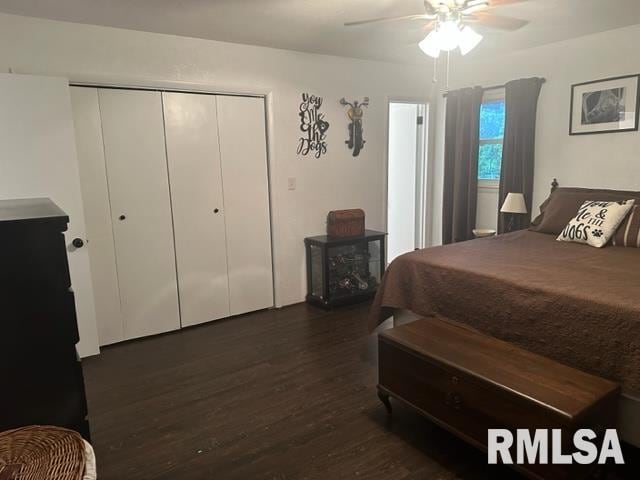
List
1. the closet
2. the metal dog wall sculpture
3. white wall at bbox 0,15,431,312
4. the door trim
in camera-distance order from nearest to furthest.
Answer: white wall at bbox 0,15,431,312
the closet
the metal dog wall sculpture
the door trim

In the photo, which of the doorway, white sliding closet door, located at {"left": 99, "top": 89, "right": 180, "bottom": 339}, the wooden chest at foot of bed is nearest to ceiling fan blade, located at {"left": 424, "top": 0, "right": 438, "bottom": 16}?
the wooden chest at foot of bed

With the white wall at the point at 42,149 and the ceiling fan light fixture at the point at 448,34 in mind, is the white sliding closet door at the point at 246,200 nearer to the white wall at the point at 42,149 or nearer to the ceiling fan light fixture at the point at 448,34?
the white wall at the point at 42,149

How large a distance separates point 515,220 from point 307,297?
2139 millimetres

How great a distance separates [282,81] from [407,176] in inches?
81.0

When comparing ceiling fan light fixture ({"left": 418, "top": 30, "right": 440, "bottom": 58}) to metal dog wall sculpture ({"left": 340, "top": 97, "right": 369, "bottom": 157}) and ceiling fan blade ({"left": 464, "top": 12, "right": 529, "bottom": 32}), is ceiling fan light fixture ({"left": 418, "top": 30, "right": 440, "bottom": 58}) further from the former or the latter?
metal dog wall sculpture ({"left": 340, "top": 97, "right": 369, "bottom": 157})

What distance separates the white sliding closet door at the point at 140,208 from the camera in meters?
3.19

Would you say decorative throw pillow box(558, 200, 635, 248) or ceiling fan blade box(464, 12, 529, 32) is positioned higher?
ceiling fan blade box(464, 12, 529, 32)

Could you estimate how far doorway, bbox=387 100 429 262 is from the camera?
16.6 feet

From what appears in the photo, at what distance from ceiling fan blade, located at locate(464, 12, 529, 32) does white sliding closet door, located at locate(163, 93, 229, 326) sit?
2050 millimetres

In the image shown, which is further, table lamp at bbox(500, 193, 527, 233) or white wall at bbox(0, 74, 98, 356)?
table lamp at bbox(500, 193, 527, 233)

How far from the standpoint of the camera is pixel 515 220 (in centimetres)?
423

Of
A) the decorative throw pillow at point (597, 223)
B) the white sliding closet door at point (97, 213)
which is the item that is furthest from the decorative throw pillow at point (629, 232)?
the white sliding closet door at point (97, 213)

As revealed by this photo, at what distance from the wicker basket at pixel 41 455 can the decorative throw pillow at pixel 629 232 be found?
328cm

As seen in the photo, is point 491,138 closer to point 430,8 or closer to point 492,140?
point 492,140
